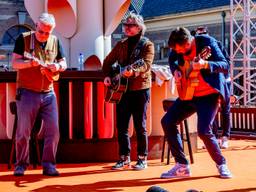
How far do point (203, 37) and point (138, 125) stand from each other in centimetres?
134

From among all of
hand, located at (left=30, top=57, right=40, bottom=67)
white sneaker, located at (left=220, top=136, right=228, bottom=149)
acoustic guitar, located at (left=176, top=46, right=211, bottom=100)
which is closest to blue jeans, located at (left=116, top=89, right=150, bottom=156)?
acoustic guitar, located at (left=176, top=46, right=211, bottom=100)

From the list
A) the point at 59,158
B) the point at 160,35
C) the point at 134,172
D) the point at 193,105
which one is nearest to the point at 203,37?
the point at 193,105

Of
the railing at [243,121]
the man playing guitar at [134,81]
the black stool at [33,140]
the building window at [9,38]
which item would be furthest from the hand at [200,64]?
the building window at [9,38]

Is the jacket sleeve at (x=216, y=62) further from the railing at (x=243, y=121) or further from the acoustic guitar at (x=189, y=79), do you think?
the railing at (x=243, y=121)

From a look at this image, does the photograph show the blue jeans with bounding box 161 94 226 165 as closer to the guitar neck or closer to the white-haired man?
the white-haired man

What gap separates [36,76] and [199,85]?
1725 mm

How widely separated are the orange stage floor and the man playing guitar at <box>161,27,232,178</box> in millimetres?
265

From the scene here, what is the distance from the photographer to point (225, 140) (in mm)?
9203

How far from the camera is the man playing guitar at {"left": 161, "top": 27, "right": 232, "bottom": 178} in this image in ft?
19.3

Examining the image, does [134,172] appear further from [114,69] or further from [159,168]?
[114,69]

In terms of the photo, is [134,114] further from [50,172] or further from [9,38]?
[9,38]

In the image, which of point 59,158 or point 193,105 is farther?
point 59,158

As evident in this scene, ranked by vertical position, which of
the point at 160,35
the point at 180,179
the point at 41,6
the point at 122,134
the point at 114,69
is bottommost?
the point at 180,179

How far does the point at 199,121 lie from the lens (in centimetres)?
604
